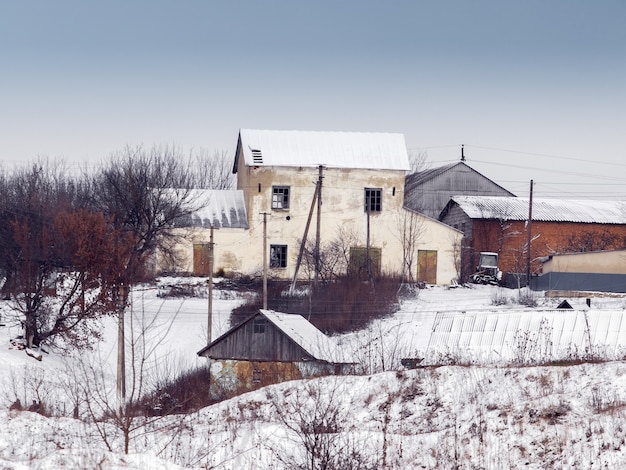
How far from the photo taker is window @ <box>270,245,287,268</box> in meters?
40.7

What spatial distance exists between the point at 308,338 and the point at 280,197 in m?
14.1

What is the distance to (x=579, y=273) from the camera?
3706cm

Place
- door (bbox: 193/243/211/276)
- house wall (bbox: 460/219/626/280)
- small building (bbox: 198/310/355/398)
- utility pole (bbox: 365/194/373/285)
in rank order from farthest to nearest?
1. house wall (bbox: 460/219/626/280)
2. door (bbox: 193/243/211/276)
3. utility pole (bbox: 365/194/373/285)
4. small building (bbox: 198/310/355/398)

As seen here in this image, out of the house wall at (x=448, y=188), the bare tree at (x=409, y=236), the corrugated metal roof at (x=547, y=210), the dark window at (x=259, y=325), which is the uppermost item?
the house wall at (x=448, y=188)

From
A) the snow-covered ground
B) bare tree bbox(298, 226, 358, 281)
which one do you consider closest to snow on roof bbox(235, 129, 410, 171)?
bare tree bbox(298, 226, 358, 281)

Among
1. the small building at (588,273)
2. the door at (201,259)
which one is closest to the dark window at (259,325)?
the door at (201,259)

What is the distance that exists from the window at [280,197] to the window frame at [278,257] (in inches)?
72.3

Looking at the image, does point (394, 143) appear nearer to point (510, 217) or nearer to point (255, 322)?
point (510, 217)

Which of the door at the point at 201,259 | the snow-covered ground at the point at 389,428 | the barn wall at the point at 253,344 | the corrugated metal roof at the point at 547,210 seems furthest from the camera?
the corrugated metal roof at the point at 547,210

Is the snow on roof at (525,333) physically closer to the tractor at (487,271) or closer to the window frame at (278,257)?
the window frame at (278,257)

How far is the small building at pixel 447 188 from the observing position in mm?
58000

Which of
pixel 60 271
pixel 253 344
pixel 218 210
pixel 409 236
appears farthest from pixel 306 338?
pixel 218 210

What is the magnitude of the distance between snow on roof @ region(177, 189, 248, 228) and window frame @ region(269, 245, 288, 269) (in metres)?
1.59

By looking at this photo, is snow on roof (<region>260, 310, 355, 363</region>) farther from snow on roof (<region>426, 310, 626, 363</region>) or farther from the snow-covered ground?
the snow-covered ground
